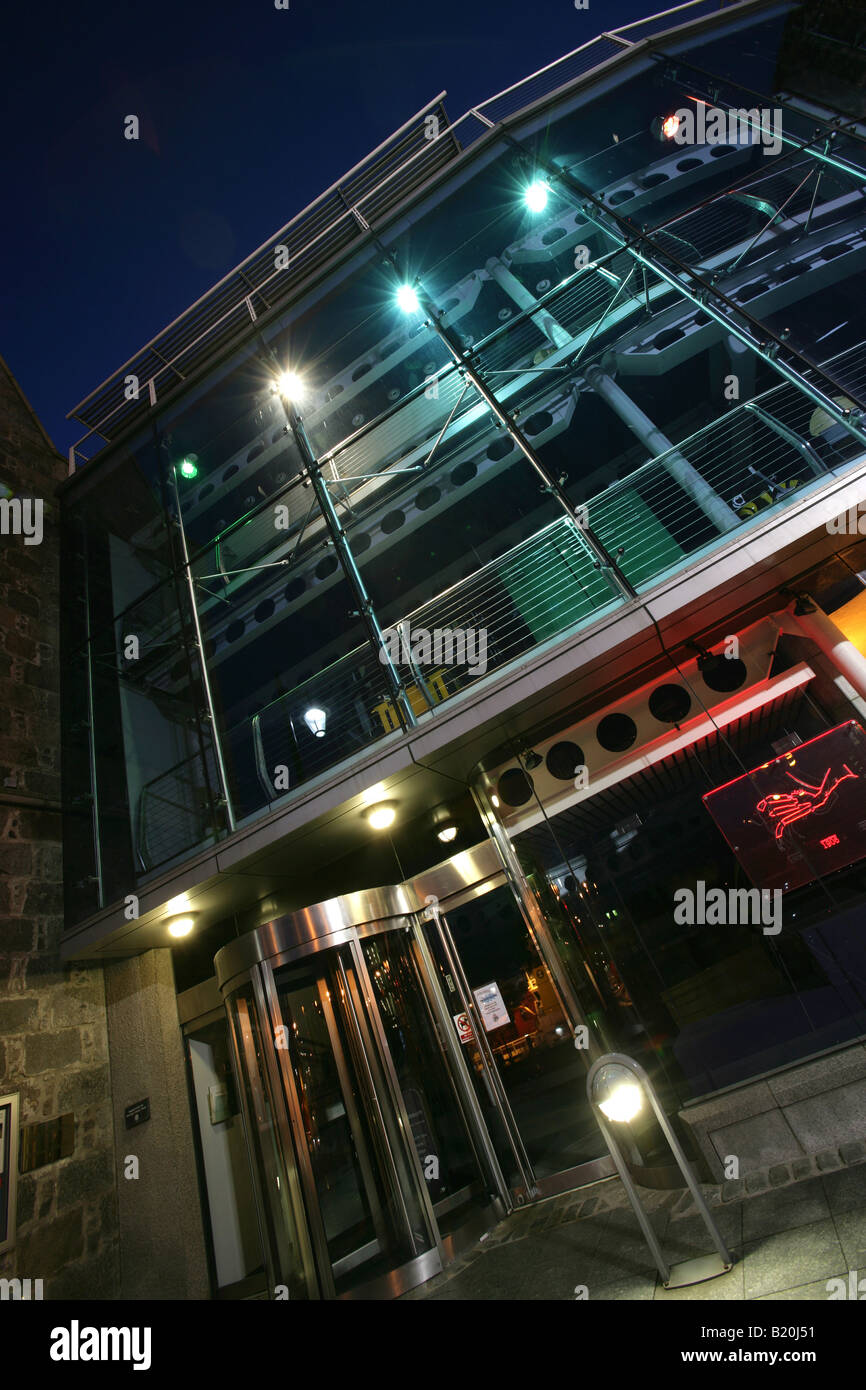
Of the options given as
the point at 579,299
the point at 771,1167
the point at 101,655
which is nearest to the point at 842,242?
the point at 579,299

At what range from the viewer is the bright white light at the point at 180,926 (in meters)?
6.94

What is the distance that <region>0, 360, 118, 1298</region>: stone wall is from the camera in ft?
18.9

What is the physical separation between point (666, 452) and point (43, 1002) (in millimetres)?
8184

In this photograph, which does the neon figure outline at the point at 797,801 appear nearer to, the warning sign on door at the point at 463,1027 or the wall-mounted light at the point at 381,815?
the warning sign on door at the point at 463,1027

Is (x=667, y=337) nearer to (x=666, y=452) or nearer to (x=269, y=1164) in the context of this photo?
(x=666, y=452)

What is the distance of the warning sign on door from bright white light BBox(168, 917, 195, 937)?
324 centimetres

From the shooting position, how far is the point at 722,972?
4.98 m

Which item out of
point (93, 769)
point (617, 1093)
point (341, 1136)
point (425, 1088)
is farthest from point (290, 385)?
point (617, 1093)

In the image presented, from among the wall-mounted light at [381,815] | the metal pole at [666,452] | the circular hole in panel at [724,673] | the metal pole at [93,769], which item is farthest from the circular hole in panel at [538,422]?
the metal pole at [93,769]

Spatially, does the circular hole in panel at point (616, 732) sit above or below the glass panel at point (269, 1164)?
above

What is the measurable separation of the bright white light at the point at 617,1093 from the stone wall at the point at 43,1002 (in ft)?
18.1

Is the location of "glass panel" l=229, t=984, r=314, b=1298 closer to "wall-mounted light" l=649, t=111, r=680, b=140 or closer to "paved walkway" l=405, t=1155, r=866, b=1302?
"paved walkway" l=405, t=1155, r=866, b=1302

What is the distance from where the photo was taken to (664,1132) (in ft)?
11.5
